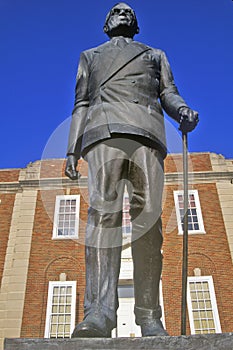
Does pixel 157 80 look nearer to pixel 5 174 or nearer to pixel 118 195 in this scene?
pixel 118 195

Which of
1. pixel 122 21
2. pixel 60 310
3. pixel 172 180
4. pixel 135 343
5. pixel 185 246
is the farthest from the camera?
pixel 172 180

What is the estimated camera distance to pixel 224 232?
16594 millimetres

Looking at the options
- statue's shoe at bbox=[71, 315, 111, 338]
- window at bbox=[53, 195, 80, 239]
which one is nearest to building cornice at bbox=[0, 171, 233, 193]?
window at bbox=[53, 195, 80, 239]

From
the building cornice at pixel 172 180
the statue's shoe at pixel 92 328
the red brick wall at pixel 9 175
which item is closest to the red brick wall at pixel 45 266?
the building cornice at pixel 172 180

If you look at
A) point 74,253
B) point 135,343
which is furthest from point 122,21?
point 74,253

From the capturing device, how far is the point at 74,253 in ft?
53.4

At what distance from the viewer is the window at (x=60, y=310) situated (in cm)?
1436

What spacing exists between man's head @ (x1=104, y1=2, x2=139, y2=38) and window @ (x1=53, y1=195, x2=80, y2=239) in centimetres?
1319

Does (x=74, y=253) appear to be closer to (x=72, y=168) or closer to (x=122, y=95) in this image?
(x=72, y=168)

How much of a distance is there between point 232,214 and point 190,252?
2679 mm

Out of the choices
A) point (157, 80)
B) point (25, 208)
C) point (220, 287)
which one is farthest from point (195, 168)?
point (157, 80)

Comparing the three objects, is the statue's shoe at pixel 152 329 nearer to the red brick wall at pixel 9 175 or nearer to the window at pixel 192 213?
the window at pixel 192 213

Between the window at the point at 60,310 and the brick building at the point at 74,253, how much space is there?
0.12 ft

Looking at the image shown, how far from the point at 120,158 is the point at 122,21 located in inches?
67.8
